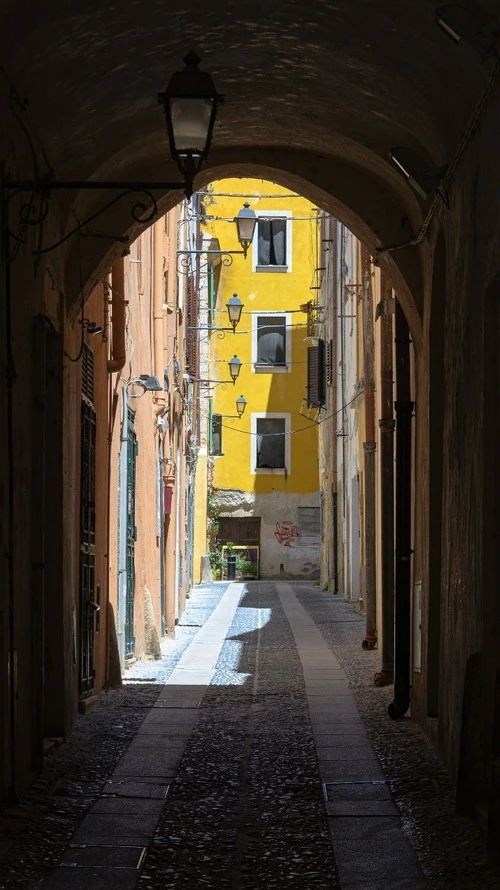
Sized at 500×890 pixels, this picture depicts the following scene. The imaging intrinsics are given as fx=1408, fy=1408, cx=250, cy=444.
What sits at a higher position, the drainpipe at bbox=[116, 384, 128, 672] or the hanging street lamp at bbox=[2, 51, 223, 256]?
the hanging street lamp at bbox=[2, 51, 223, 256]

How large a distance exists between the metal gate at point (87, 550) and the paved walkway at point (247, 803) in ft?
1.98

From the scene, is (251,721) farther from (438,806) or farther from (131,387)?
(131,387)

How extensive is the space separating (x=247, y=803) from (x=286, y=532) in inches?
1364

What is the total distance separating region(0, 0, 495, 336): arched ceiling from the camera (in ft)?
20.8

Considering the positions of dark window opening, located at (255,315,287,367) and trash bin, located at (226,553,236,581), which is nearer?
trash bin, located at (226,553,236,581)

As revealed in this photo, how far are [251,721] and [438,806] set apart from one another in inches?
128

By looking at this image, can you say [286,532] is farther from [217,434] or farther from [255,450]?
[217,434]

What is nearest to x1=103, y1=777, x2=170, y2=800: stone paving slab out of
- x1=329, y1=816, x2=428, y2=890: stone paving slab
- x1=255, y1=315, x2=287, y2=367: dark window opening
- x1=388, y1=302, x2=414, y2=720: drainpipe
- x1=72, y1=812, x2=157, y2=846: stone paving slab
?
x1=72, y1=812, x2=157, y2=846: stone paving slab

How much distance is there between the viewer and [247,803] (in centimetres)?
668

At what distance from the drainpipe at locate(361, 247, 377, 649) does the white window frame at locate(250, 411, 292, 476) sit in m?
23.3

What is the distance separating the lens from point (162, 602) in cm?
1812

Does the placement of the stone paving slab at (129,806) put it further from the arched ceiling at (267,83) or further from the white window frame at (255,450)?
the white window frame at (255,450)

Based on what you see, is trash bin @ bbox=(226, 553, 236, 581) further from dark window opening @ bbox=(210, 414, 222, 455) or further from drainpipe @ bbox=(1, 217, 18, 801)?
drainpipe @ bbox=(1, 217, 18, 801)

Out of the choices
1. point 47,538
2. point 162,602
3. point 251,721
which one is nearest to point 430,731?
point 251,721
